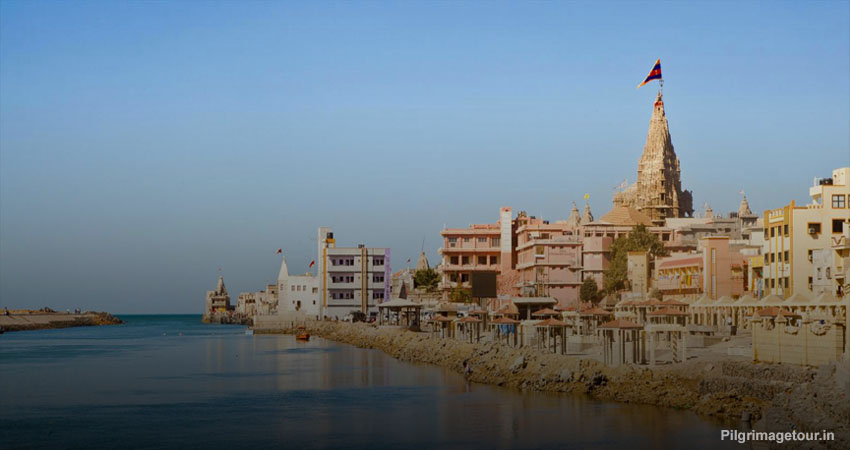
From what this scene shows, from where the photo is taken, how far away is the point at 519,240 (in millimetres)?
107938

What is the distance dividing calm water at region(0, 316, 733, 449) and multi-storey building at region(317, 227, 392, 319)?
48.6m

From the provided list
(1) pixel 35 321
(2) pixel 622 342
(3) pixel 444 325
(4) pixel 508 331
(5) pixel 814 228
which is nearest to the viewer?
(2) pixel 622 342

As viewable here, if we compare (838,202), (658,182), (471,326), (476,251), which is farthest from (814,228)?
(658,182)

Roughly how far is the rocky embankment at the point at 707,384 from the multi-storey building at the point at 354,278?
5567 centimetres

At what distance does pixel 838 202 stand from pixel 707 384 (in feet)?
121

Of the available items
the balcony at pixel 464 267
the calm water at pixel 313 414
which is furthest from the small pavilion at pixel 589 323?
the balcony at pixel 464 267

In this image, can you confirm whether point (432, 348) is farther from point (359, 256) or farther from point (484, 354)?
point (359, 256)

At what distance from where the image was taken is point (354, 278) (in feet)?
348

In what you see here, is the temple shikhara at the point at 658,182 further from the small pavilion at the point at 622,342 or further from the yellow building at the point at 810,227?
the small pavilion at the point at 622,342

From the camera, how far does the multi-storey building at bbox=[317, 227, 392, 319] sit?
10538 centimetres

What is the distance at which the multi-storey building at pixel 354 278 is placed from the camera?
105 m

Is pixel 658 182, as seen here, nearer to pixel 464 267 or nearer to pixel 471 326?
pixel 464 267

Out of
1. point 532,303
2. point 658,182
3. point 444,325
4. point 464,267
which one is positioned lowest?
point 444,325

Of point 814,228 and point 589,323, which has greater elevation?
point 814,228
